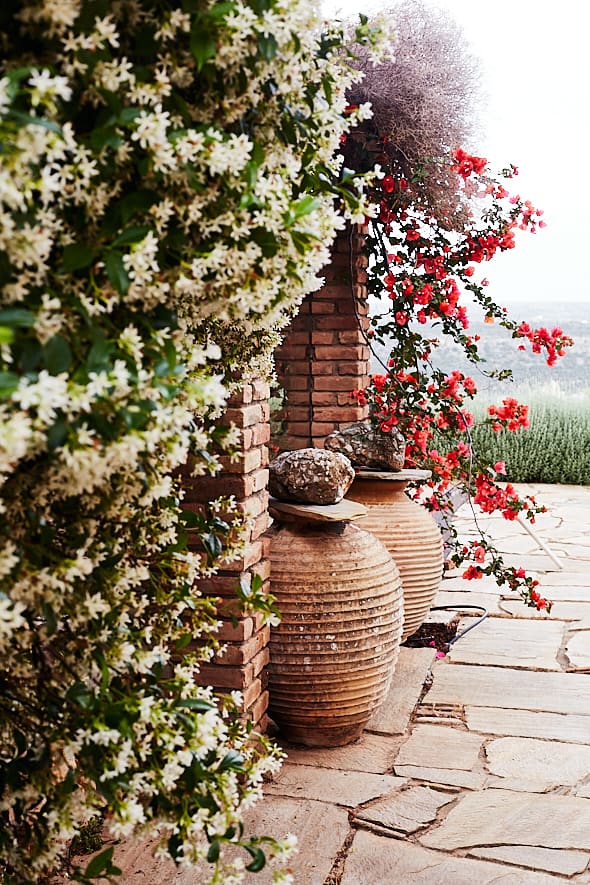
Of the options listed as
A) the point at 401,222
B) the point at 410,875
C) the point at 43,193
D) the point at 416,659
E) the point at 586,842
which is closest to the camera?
the point at 43,193

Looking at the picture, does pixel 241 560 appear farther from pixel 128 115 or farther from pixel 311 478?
pixel 128 115

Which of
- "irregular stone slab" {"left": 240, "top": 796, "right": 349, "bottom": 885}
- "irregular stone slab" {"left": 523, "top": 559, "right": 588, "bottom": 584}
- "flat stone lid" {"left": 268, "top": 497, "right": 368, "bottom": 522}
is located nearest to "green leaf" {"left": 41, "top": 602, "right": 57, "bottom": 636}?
"irregular stone slab" {"left": 240, "top": 796, "right": 349, "bottom": 885}

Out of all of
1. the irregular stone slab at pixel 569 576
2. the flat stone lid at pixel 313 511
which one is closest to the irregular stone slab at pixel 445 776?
the flat stone lid at pixel 313 511

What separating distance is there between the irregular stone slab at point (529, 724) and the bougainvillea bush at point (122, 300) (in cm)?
173

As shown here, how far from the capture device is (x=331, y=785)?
2332 mm

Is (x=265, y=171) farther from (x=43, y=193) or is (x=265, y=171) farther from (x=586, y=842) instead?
(x=586, y=842)

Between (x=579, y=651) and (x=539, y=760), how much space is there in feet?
3.54

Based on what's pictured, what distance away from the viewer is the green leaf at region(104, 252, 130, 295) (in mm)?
882

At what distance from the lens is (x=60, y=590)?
1004 mm

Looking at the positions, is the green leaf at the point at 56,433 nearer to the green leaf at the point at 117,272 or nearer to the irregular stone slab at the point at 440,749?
the green leaf at the point at 117,272

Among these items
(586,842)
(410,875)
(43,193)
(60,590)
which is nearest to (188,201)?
(43,193)

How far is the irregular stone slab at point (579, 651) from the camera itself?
133 inches

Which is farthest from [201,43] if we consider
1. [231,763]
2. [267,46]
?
[231,763]

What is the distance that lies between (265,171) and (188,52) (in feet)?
0.60
